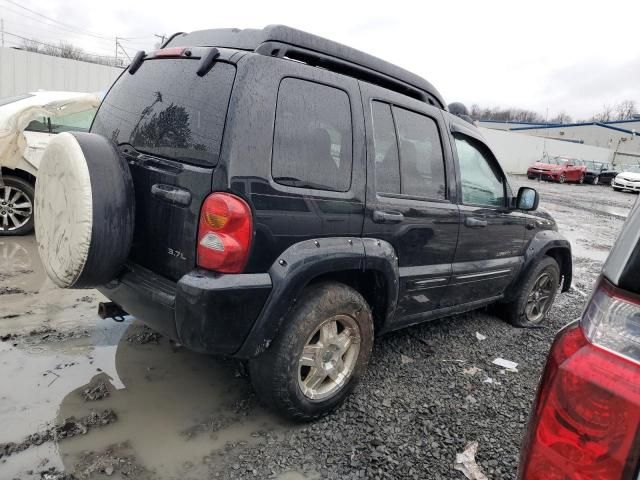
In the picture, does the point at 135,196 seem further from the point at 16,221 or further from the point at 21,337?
the point at 16,221

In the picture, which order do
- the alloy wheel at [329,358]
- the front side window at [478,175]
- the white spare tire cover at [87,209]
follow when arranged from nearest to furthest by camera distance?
the white spare tire cover at [87,209]
the alloy wheel at [329,358]
the front side window at [478,175]

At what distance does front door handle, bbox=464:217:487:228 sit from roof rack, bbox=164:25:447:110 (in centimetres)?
101

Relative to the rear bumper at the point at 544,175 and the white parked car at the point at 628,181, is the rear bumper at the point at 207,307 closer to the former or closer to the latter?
the white parked car at the point at 628,181

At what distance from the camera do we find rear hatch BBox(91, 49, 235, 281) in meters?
2.28

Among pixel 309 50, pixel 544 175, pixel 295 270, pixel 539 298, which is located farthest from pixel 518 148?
pixel 295 270

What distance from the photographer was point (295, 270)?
92.9 inches

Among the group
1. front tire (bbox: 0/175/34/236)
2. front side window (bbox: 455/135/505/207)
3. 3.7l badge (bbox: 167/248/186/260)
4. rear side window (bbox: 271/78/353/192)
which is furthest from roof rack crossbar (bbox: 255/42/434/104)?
front tire (bbox: 0/175/34/236)

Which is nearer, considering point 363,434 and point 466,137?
point 363,434

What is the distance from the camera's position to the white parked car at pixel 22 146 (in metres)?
5.32

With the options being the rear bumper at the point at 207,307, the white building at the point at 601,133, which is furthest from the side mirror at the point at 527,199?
the white building at the point at 601,133

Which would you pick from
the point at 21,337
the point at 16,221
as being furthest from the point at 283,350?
the point at 16,221

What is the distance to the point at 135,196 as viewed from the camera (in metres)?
2.54

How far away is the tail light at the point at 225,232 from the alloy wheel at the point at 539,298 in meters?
3.43

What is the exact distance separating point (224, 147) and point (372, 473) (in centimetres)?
181
